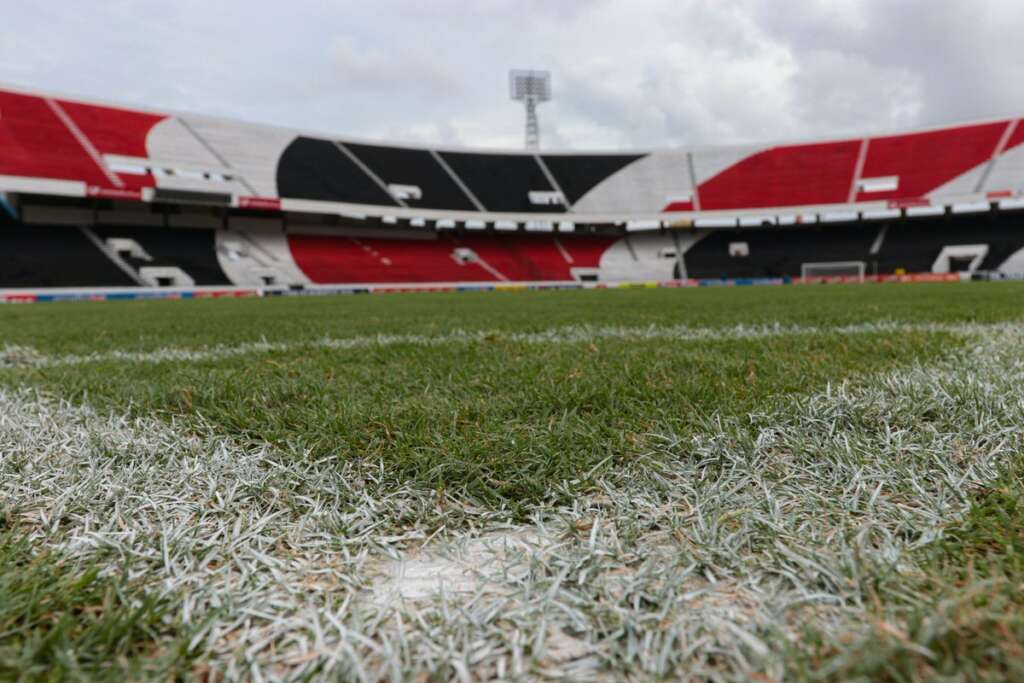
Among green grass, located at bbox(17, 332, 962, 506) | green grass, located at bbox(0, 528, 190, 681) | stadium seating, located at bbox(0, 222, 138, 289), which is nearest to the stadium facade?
stadium seating, located at bbox(0, 222, 138, 289)

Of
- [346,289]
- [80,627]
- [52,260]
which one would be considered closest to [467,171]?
[346,289]

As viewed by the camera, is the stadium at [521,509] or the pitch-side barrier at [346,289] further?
the pitch-side barrier at [346,289]

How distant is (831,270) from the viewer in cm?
3005

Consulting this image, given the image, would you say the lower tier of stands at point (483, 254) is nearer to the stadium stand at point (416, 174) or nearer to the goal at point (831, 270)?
the goal at point (831, 270)

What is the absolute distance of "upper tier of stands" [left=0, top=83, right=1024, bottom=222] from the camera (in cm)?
2392

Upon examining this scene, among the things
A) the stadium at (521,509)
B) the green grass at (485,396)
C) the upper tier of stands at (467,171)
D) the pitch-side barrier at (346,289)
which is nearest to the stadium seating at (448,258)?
the pitch-side barrier at (346,289)

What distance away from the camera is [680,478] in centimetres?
110

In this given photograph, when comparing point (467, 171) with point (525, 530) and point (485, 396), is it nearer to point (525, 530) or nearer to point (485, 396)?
point (485, 396)

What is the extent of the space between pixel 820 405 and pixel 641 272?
106ft

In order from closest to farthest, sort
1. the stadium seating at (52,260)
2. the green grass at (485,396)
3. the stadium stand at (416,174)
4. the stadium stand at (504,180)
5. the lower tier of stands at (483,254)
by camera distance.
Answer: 1. the green grass at (485,396)
2. the stadium seating at (52,260)
3. the lower tier of stands at (483,254)
4. the stadium stand at (416,174)
5. the stadium stand at (504,180)

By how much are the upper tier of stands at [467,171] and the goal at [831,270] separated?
2.93m

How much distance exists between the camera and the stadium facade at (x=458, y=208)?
23906 mm

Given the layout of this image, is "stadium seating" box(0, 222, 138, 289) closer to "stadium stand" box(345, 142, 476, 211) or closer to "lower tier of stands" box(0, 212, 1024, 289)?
"lower tier of stands" box(0, 212, 1024, 289)

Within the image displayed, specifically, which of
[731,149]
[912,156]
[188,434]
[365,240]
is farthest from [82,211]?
[912,156]
